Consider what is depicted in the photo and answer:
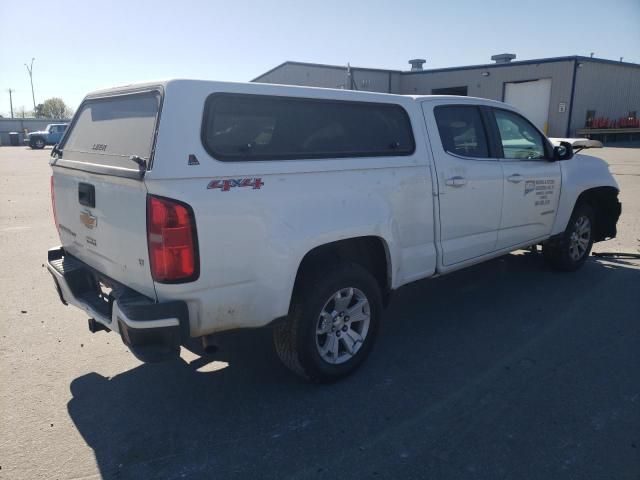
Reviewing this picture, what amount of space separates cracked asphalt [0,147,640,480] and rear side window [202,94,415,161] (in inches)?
49.3

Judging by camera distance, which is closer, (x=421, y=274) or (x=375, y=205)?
(x=375, y=205)

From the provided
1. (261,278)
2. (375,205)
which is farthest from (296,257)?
(375,205)

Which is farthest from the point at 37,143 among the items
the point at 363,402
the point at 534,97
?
the point at 363,402

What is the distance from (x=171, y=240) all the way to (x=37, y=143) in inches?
1637

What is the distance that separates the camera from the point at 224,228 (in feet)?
9.15

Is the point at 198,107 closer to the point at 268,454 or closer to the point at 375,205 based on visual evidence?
the point at 375,205

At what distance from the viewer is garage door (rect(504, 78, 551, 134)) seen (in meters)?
30.0

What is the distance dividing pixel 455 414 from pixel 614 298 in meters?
3.03

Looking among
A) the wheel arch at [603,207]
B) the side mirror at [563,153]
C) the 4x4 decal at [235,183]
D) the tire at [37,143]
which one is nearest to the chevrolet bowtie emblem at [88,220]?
the 4x4 decal at [235,183]

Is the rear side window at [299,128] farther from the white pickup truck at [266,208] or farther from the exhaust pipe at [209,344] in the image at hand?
the exhaust pipe at [209,344]

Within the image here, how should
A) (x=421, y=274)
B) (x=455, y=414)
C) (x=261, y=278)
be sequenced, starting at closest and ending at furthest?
A: (x=261, y=278) → (x=455, y=414) → (x=421, y=274)

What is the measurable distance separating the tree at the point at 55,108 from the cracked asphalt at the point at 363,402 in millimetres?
99980

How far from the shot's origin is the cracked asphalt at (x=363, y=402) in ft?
8.97

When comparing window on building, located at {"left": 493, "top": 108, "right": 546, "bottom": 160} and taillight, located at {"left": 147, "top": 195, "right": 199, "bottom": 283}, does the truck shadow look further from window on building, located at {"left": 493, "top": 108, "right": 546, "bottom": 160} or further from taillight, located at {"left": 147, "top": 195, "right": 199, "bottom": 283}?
window on building, located at {"left": 493, "top": 108, "right": 546, "bottom": 160}
